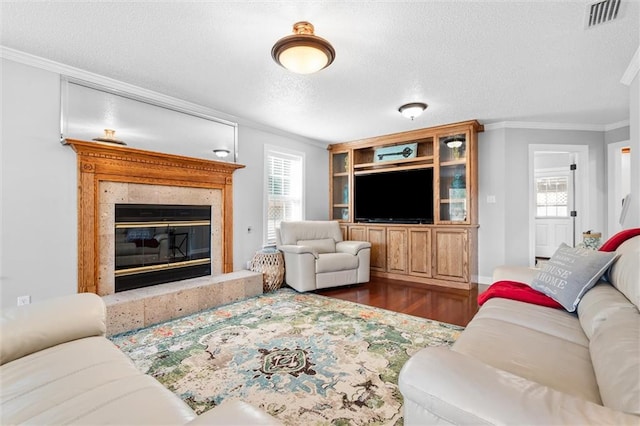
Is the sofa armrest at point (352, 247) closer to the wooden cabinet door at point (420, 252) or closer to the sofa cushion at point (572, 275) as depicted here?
the wooden cabinet door at point (420, 252)

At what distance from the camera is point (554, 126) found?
440cm

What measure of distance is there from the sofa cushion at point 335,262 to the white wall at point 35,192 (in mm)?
2659

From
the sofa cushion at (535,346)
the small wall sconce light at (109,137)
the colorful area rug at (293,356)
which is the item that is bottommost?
the colorful area rug at (293,356)

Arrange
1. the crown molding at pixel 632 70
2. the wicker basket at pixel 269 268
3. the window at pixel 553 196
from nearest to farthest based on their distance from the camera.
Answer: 1. the crown molding at pixel 632 70
2. the wicker basket at pixel 269 268
3. the window at pixel 553 196

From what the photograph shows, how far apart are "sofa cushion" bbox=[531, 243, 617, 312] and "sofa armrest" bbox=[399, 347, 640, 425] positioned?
1.29 meters

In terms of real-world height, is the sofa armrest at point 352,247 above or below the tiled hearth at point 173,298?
above

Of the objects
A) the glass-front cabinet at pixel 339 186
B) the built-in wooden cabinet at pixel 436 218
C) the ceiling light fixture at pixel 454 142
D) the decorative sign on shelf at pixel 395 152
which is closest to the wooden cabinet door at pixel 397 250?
the built-in wooden cabinet at pixel 436 218

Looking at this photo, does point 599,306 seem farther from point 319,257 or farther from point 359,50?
point 319,257

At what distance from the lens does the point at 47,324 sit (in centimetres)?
135

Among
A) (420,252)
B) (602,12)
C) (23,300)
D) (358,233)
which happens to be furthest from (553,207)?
(23,300)

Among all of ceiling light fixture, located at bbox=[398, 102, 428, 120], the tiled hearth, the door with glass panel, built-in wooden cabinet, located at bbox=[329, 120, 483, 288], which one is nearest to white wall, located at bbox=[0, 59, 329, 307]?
the tiled hearth

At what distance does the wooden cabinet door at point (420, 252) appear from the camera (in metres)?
4.61

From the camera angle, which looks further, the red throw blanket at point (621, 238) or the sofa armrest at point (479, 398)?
the red throw blanket at point (621, 238)

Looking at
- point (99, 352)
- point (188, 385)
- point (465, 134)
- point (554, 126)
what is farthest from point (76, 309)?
point (554, 126)
